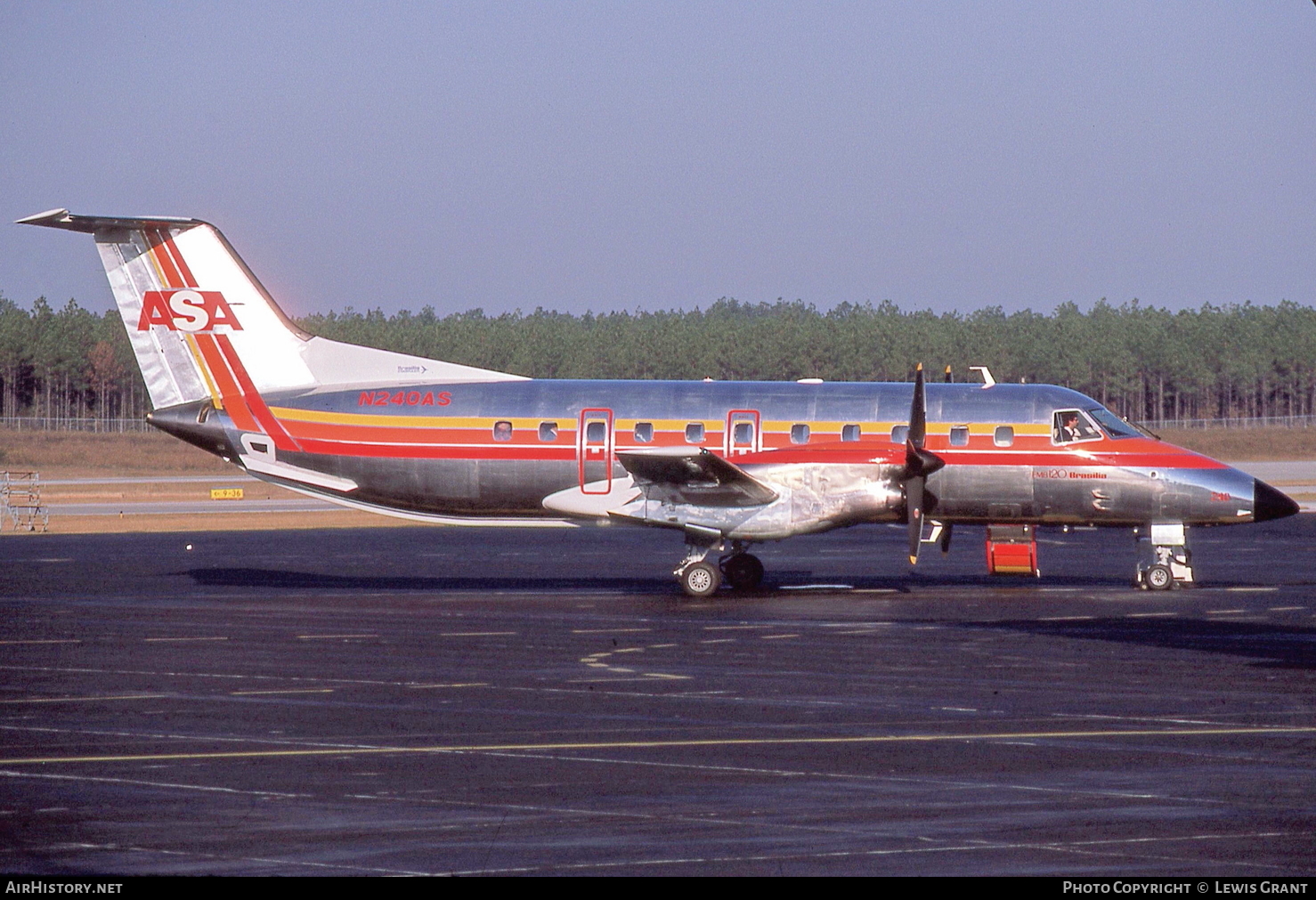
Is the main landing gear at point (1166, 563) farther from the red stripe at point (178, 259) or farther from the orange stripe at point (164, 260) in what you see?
the orange stripe at point (164, 260)

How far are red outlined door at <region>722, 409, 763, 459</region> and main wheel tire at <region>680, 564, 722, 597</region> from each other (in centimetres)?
221

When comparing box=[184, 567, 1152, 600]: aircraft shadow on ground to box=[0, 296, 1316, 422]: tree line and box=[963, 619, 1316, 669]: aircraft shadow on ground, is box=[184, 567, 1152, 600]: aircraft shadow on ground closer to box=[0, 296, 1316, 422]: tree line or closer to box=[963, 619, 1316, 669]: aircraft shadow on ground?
box=[963, 619, 1316, 669]: aircraft shadow on ground

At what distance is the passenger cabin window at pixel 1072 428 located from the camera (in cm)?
2661

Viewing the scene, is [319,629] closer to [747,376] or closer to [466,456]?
[466,456]

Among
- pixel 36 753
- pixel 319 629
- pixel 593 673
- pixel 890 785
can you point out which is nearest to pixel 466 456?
pixel 319 629

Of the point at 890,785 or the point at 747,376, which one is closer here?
the point at 890,785

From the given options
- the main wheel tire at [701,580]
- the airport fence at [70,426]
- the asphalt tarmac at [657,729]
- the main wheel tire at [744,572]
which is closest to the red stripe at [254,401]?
the asphalt tarmac at [657,729]

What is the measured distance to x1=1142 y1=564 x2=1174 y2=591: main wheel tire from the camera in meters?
26.6

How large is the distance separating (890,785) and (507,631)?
10.6 m

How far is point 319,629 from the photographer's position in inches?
853

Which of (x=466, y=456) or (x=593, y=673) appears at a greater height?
(x=466, y=456)

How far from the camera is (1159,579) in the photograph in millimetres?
26625

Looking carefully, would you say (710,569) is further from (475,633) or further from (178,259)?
(178,259)
